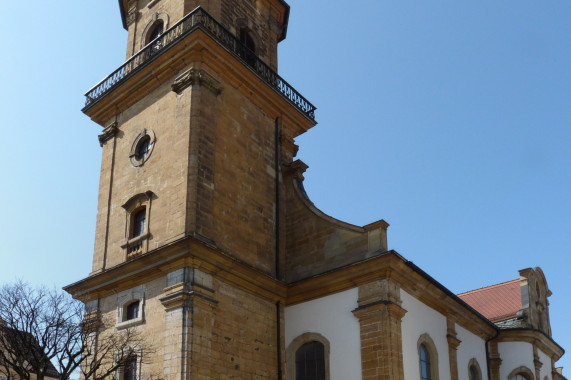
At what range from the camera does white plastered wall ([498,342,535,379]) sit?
947 inches

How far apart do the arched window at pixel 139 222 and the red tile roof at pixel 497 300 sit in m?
15.8

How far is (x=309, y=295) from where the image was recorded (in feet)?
64.1

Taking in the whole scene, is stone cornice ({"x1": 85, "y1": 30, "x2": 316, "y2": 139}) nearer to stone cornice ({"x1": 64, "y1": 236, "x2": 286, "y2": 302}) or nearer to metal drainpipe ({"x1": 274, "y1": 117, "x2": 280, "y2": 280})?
metal drainpipe ({"x1": 274, "y1": 117, "x2": 280, "y2": 280})

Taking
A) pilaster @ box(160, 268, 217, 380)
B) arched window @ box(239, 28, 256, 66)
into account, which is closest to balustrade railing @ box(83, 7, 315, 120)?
arched window @ box(239, 28, 256, 66)

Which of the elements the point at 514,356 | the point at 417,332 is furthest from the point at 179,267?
the point at 514,356

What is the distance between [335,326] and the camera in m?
18.6

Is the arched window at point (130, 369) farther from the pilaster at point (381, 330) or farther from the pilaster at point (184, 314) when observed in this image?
the pilaster at point (381, 330)

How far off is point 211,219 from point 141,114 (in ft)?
17.2

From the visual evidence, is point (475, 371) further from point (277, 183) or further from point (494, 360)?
point (277, 183)

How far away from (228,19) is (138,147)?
5661mm

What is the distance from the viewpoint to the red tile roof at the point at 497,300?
2711 centimetres

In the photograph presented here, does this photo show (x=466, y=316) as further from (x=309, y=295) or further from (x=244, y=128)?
(x=244, y=128)

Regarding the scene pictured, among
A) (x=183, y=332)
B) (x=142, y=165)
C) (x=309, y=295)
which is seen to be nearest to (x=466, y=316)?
(x=309, y=295)

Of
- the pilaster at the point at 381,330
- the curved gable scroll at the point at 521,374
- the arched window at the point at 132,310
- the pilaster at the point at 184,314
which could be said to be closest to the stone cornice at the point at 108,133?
the arched window at the point at 132,310
